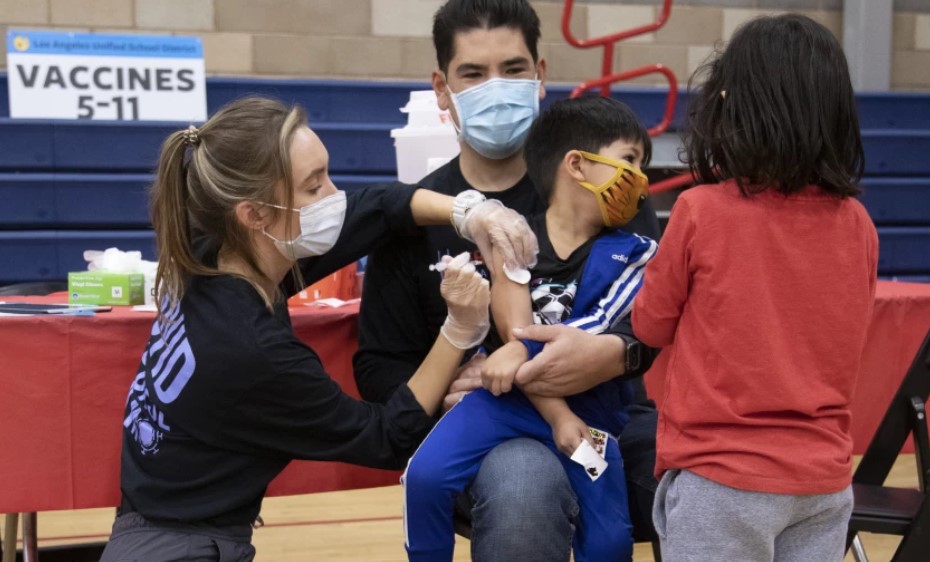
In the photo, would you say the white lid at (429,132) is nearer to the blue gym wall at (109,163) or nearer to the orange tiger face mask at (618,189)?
the orange tiger face mask at (618,189)

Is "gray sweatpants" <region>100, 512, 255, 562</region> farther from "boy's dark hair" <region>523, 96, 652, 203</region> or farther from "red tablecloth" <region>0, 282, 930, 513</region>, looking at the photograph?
"boy's dark hair" <region>523, 96, 652, 203</region>

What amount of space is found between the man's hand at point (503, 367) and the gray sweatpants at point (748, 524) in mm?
308

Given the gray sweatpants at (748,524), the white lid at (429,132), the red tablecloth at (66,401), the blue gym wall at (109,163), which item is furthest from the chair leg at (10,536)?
the blue gym wall at (109,163)

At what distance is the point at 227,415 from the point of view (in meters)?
1.61

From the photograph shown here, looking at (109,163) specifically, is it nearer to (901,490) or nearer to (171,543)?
(171,543)

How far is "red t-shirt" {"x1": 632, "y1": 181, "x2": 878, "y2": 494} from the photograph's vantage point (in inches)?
55.6

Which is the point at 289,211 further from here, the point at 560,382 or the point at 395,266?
the point at 560,382

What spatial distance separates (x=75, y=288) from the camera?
7.13 feet

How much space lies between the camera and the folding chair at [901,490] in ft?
6.27

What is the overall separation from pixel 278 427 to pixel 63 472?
22.1 inches

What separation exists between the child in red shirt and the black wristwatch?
0.78 ft

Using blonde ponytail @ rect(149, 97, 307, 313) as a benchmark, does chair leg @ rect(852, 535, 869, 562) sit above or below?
below

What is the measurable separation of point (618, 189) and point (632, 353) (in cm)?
27

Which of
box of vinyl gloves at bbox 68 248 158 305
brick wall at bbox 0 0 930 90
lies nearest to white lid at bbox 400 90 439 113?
box of vinyl gloves at bbox 68 248 158 305
